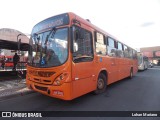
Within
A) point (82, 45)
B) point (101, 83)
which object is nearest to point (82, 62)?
point (82, 45)

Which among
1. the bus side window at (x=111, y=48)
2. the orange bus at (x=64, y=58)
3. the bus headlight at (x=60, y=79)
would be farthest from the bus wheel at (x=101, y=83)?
the bus headlight at (x=60, y=79)

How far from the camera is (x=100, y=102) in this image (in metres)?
5.38

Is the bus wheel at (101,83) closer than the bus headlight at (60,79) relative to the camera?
No

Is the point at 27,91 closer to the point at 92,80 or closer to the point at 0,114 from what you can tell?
the point at 0,114

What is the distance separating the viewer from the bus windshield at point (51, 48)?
14.9 feet

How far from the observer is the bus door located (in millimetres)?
4592

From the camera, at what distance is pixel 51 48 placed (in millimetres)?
4746

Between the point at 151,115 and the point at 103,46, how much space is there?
358 centimetres

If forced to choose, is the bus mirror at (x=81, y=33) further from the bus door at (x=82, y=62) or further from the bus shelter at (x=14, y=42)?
the bus shelter at (x=14, y=42)

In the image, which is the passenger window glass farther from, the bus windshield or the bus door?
the bus windshield

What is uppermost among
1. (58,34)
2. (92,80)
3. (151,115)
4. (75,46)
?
(58,34)

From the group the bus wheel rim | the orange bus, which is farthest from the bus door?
the bus wheel rim

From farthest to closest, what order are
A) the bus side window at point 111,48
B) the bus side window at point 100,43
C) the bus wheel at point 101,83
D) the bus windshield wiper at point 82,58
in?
the bus side window at point 111,48
the bus wheel at point 101,83
the bus side window at point 100,43
the bus windshield wiper at point 82,58

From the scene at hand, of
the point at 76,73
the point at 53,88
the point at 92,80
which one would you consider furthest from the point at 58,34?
the point at 92,80
